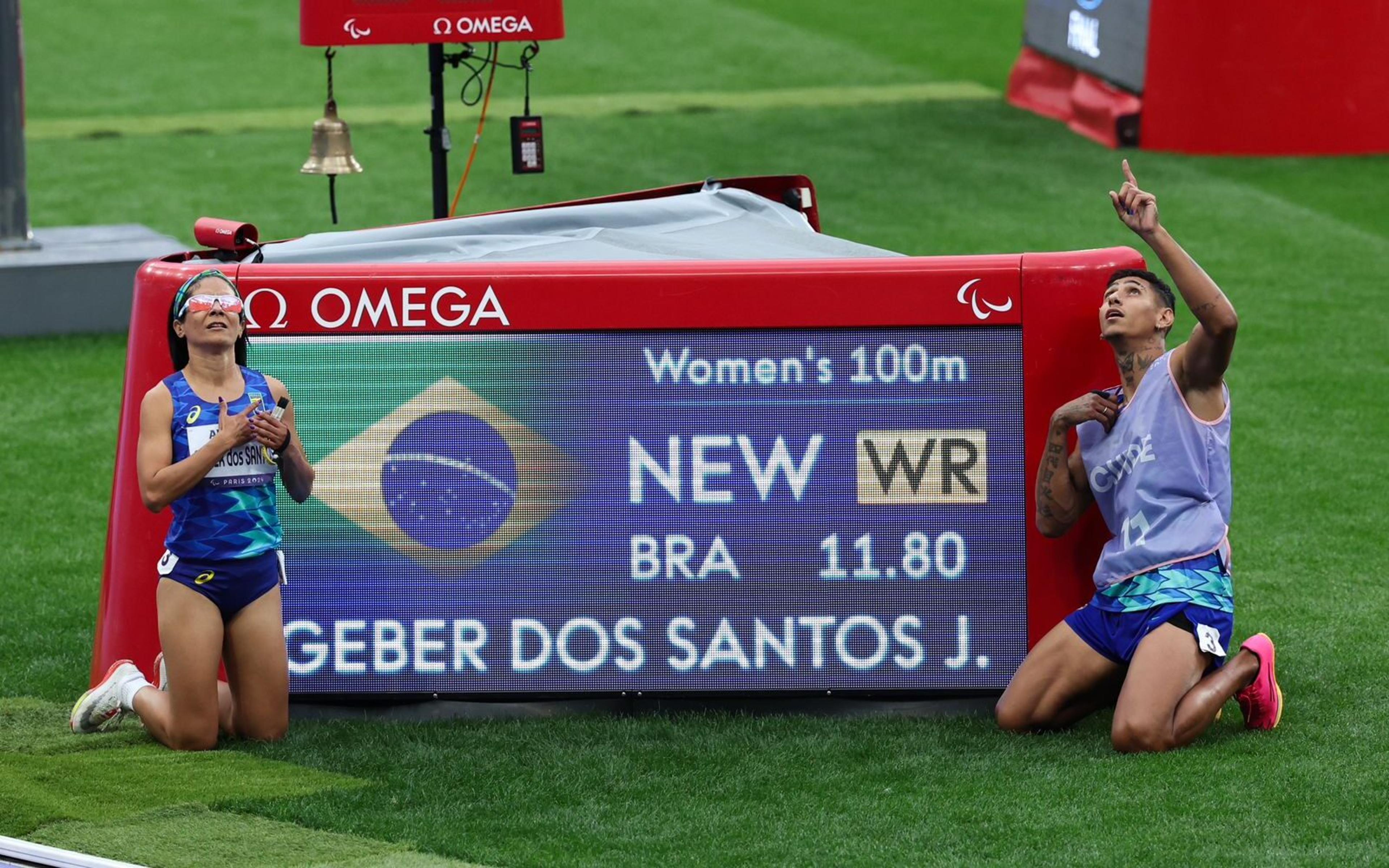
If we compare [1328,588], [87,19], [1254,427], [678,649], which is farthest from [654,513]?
[87,19]

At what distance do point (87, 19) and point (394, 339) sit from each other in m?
17.3

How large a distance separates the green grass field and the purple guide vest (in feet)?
1.75

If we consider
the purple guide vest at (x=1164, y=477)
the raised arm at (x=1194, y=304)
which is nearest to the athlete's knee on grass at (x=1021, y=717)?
the purple guide vest at (x=1164, y=477)

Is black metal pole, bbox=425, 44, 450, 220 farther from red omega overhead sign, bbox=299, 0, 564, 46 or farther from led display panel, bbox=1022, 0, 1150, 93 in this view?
led display panel, bbox=1022, 0, 1150, 93

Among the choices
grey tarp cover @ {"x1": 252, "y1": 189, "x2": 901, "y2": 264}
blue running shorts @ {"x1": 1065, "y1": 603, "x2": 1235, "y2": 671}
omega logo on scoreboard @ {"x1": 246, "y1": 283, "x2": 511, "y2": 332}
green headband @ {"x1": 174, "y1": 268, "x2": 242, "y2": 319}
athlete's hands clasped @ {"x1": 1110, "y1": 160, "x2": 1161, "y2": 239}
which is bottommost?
blue running shorts @ {"x1": 1065, "y1": 603, "x2": 1235, "y2": 671}

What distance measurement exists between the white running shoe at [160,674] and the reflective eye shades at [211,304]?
0.95 m

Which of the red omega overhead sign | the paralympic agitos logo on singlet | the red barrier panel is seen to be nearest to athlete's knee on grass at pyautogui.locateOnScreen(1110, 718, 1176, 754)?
the paralympic agitos logo on singlet

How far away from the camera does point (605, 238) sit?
266 inches

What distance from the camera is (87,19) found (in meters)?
21.8

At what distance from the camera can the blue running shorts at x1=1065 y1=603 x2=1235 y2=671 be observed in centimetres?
562

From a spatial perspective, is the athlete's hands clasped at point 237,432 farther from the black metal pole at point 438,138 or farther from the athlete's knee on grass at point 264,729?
the black metal pole at point 438,138

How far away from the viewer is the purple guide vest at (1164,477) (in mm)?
5660

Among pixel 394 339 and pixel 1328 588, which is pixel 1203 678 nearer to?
pixel 1328 588

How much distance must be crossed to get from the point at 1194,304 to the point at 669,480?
1.53 meters
